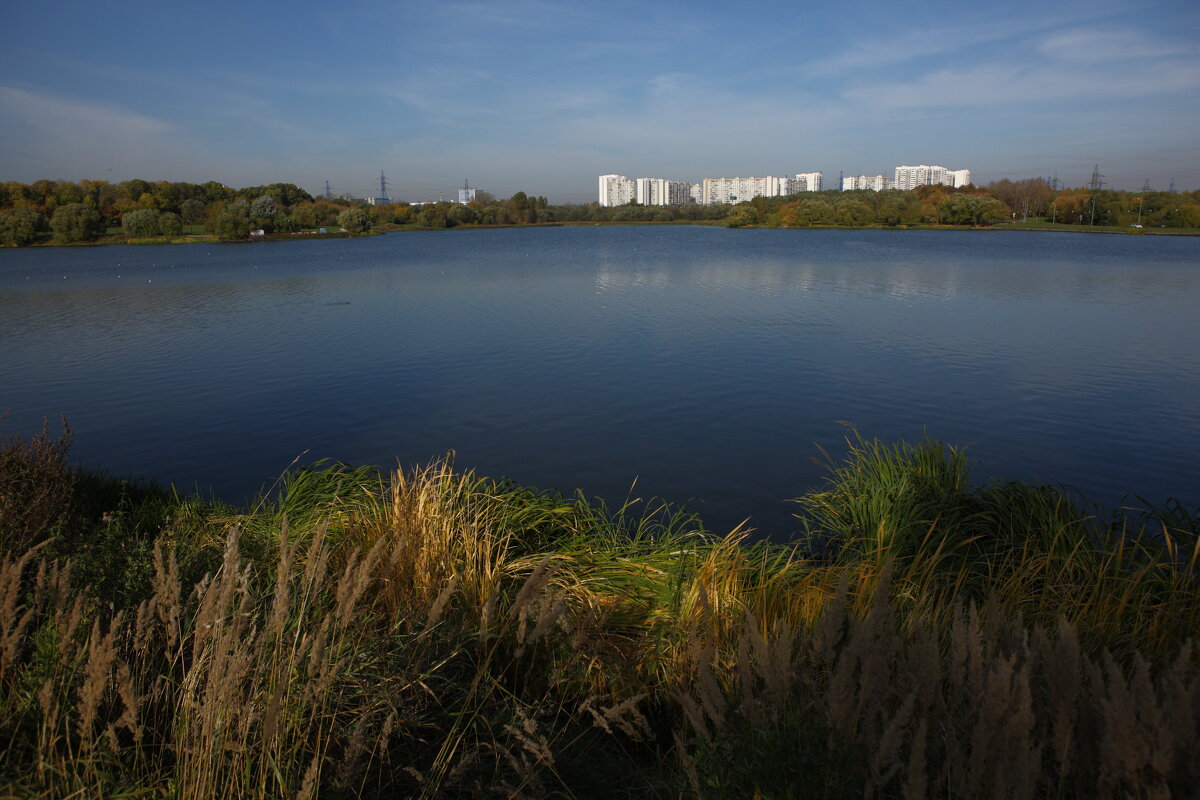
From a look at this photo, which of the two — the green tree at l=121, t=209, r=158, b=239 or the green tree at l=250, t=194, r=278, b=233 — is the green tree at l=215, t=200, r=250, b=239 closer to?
the green tree at l=250, t=194, r=278, b=233

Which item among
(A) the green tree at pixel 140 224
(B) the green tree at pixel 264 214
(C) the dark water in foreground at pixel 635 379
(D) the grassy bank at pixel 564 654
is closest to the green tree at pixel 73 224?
(A) the green tree at pixel 140 224

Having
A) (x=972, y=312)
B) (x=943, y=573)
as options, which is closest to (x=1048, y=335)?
(x=972, y=312)

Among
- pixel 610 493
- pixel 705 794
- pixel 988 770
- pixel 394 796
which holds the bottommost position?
pixel 610 493

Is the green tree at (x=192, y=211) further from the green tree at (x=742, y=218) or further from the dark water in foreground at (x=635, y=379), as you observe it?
the green tree at (x=742, y=218)

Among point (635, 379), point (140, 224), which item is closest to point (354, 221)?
point (140, 224)

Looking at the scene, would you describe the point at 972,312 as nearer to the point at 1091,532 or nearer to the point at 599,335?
the point at 599,335

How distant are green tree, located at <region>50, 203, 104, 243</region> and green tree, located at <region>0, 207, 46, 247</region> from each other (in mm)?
1760

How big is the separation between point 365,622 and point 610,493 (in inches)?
216

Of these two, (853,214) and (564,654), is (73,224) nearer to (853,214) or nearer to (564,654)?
(564,654)

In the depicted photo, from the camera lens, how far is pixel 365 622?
315 cm

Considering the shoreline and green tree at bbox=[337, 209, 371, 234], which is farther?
green tree at bbox=[337, 209, 371, 234]

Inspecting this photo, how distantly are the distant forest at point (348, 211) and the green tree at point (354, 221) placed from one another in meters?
0.13

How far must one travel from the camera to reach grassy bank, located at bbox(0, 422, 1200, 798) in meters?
1.93

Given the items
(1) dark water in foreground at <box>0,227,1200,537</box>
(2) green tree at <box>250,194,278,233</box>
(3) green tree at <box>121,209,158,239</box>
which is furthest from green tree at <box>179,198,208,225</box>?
(1) dark water in foreground at <box>0,227,1200,537</box>
